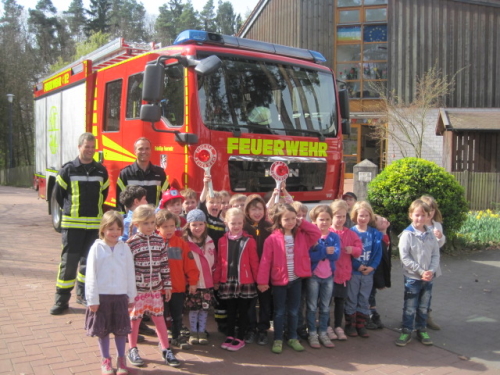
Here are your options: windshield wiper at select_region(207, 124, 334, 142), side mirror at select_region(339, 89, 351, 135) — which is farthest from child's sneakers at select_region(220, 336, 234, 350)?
side mirror at select_region(339, 89, 351, 135)

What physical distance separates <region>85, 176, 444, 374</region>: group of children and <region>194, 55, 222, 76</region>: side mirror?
1425 millimetres

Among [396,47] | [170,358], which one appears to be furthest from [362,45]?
[170,358]

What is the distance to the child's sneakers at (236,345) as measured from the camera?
182 inches

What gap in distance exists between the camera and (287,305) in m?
4.83

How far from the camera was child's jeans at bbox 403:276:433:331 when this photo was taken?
4.92 m

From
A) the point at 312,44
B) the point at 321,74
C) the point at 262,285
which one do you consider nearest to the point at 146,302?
the point at 262,285

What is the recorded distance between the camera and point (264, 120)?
21.1 feet

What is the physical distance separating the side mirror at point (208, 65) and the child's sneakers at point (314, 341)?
3039mm

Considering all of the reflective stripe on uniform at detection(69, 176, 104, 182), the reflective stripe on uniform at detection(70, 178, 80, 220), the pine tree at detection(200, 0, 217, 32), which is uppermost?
the pine tree at detection(200, 0, 217, 32)

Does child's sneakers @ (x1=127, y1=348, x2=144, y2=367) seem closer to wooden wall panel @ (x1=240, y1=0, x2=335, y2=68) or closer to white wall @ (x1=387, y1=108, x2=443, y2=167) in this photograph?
white wall @ (x1=387, y1=108, x2=443, y2=167)

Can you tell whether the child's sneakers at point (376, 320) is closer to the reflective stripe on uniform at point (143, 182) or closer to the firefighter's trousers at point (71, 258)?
the reflective stripe on uniform at point (143, 182)

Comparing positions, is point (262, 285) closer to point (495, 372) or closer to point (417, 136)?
point (495, 372)

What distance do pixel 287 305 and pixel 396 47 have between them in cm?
1762

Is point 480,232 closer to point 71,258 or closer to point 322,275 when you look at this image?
point 322,275
